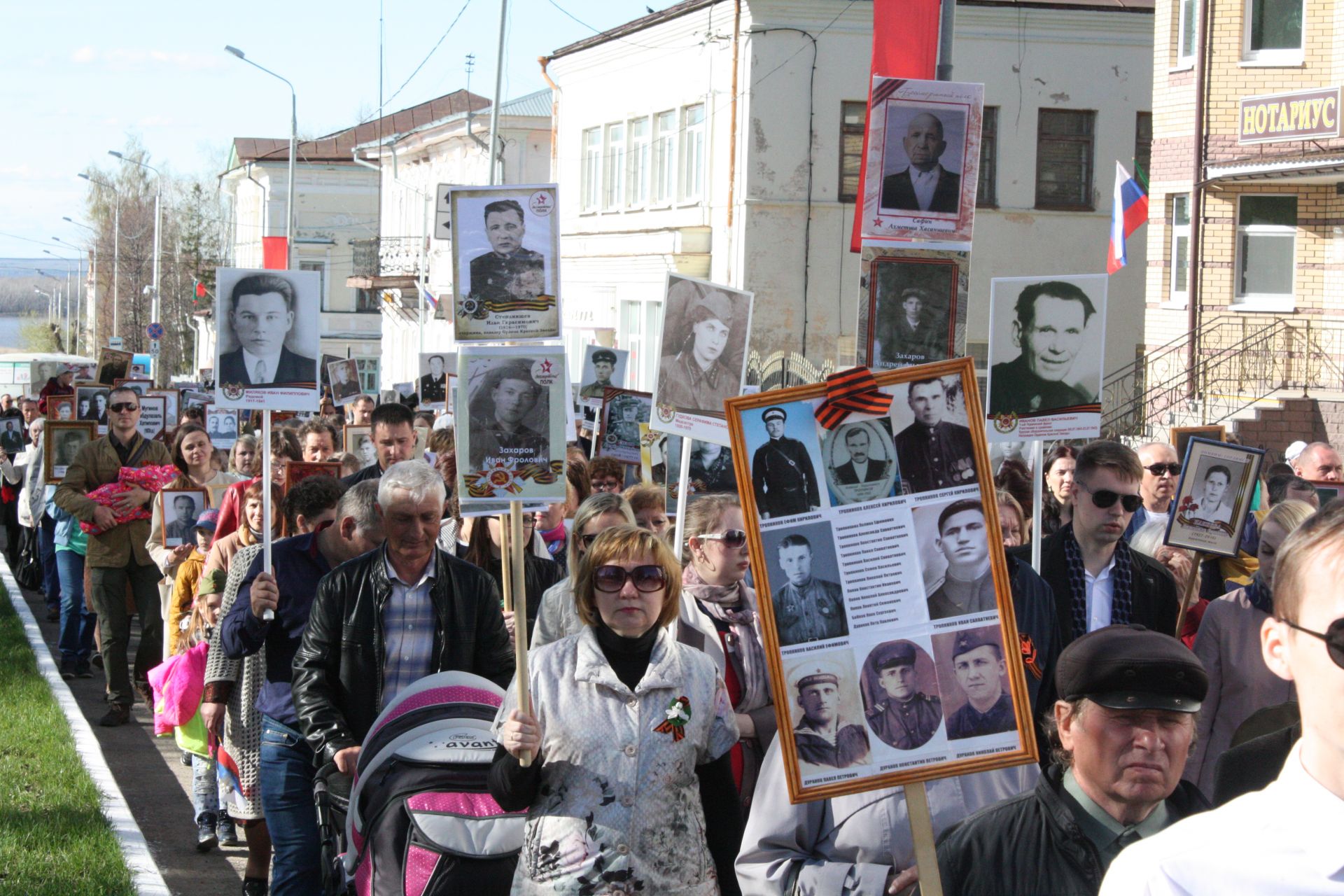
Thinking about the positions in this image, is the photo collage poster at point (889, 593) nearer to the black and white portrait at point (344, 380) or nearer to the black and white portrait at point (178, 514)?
the black and white portrait at point (178, 514)

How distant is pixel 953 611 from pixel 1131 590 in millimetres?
2410

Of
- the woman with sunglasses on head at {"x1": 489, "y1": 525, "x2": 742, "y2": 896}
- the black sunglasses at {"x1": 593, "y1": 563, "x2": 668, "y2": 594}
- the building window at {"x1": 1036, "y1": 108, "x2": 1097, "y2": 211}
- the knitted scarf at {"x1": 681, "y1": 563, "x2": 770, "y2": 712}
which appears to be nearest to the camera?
the woman with sunglasses on head at {"x1": 489, "y1": 525, "x2": 742, "y2": 896}

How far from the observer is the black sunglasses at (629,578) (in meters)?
4.34

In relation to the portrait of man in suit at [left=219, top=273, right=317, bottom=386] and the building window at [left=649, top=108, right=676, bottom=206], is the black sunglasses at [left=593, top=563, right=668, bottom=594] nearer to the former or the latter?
the portrait of man in suit at [left=219, top=273, right=317, bottom=386]

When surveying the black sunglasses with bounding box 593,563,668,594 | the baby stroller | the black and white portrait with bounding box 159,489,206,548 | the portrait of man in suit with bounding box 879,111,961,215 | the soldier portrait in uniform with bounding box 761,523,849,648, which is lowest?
the baby stroller

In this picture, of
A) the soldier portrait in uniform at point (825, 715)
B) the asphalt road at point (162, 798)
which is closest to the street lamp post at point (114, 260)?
the asphalt road at point (162, 798)

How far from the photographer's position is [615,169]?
37.3 meters

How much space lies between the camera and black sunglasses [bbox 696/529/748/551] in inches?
208

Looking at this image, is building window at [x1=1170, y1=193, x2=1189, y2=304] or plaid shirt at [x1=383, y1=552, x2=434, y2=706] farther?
building window at [x1=1170, y1=193, x2=1189, y2=304]

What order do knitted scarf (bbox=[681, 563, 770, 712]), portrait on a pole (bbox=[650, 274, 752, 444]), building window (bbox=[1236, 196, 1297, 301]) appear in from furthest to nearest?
building window (bbox=[1236, 196, 1297, 301]), portrait on a pole (bbox=[650, 274, 752, 444]), knitted scarf (bbox=[681, 563, 770, 712])

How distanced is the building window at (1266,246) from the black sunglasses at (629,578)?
22627 mm

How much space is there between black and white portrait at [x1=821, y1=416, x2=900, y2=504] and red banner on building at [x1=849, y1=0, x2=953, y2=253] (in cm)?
514

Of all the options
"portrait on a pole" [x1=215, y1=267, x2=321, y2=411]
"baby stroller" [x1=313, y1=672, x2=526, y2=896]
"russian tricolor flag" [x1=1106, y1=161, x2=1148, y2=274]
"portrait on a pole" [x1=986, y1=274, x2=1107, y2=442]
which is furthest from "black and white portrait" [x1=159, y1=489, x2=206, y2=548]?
"russian tricolor flag" [x1=1106, y1=161, x2=1148, y2=274]

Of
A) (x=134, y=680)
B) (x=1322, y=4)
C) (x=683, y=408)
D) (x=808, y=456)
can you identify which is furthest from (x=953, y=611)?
(x=1322, y=4)
